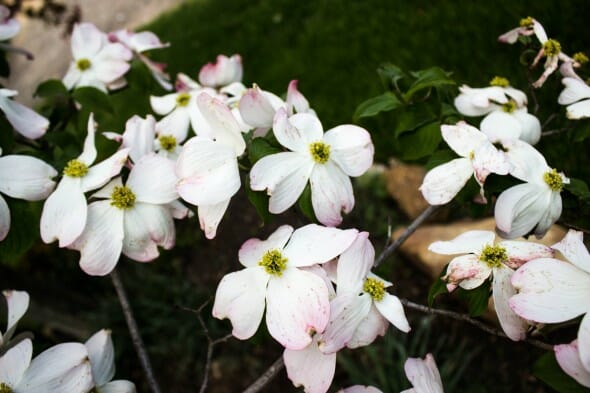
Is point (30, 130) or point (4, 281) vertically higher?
point (30, 130)

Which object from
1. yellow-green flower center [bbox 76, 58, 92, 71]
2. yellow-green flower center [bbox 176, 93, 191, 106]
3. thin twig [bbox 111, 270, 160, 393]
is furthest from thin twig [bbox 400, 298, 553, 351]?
yellow-green flower center [bbox 76, 58, 92, 71]

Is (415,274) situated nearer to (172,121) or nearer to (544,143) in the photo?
(544,143)

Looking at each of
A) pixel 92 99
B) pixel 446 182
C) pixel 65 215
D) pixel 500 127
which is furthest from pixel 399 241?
pixel 92 99

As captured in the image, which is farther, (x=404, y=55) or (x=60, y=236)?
(x=404, y=55)

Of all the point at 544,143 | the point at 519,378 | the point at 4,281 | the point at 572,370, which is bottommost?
the point at 519,378

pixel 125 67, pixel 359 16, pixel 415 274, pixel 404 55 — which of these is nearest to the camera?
pixel 125 67

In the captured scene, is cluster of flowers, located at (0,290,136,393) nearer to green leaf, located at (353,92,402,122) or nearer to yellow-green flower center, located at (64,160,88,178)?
yellow-green flower center, located at (64,160,88,178)

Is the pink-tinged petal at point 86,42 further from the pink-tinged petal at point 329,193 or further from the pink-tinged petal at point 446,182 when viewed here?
the pink-tinged petal at point 446,182

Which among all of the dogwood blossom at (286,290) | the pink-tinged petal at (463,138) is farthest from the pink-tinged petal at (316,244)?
the pink-tinged petal at (463,138)

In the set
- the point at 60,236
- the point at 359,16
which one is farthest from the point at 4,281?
the point at 359,16
